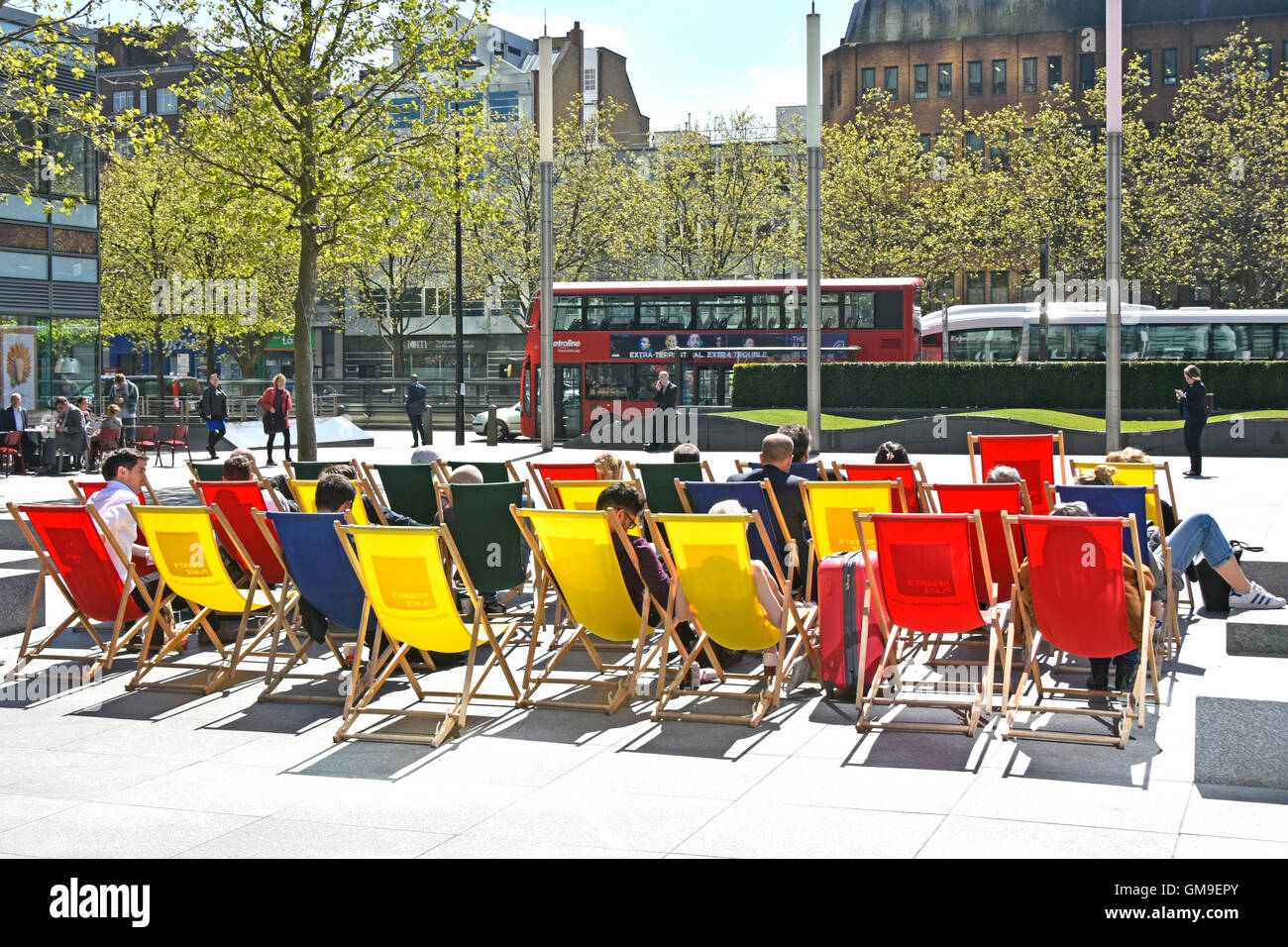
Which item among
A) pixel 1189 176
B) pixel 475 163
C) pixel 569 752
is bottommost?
pixel 569 752

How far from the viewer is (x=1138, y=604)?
7.04 m

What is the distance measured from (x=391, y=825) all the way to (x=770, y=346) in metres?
30.5

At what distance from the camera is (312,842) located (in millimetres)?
5309

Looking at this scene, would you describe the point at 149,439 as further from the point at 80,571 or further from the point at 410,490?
the point at 80,571

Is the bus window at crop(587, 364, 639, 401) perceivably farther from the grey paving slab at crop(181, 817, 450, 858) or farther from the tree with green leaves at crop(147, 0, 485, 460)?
the grey paving slab at crop(181, 817, 450, 858)

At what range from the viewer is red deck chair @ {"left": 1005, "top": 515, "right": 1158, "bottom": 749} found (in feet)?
22.5

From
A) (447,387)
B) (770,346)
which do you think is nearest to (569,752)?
(770,346)

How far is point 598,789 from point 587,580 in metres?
1.93

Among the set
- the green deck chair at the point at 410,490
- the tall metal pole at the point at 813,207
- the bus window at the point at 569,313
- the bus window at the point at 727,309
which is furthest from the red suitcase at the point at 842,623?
the bus window at the point at 569,313

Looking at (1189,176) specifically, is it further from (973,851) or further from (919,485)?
(973,851)

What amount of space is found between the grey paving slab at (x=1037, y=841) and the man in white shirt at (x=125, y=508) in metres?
5.23

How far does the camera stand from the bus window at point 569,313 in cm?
3591

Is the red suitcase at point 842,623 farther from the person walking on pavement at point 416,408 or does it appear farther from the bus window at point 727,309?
the bus window at point 727,309

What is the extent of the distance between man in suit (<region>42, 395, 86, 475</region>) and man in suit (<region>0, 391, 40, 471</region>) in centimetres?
37
